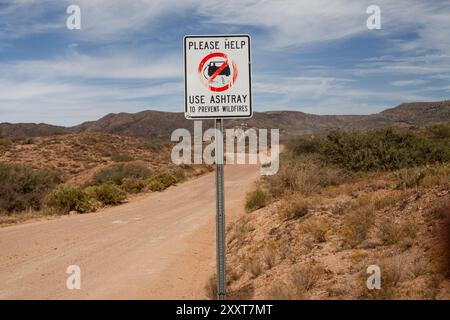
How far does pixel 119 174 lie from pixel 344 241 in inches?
789

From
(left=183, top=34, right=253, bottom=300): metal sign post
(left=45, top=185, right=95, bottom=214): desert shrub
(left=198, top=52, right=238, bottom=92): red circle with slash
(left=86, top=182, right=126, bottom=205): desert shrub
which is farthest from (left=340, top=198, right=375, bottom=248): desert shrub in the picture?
(left=86, top=182, right=126, bottom=205): desert shrub

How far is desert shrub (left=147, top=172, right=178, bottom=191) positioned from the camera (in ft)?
74.6

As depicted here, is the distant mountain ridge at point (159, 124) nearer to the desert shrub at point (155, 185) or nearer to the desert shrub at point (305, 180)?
the desert shrub at point (155, 185)

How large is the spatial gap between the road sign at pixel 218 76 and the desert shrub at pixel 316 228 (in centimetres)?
364

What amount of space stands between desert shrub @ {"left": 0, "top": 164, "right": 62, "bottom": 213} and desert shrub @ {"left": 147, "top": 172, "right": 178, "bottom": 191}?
4.79 meters

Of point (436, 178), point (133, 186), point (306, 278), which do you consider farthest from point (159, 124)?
point (306, 278)

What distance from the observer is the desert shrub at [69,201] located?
15533 millimetres

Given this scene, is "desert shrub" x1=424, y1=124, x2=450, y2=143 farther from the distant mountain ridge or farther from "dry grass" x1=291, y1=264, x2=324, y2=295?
the distant mountain ridge

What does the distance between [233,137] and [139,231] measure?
48285 millimetres

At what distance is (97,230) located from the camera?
11930mm

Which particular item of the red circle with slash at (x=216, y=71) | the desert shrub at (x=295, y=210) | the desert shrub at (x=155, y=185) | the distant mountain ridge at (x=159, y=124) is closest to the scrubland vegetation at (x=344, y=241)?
the desert shrub at (x=295, y=210)

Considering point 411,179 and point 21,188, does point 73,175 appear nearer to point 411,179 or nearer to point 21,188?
point 21,188
